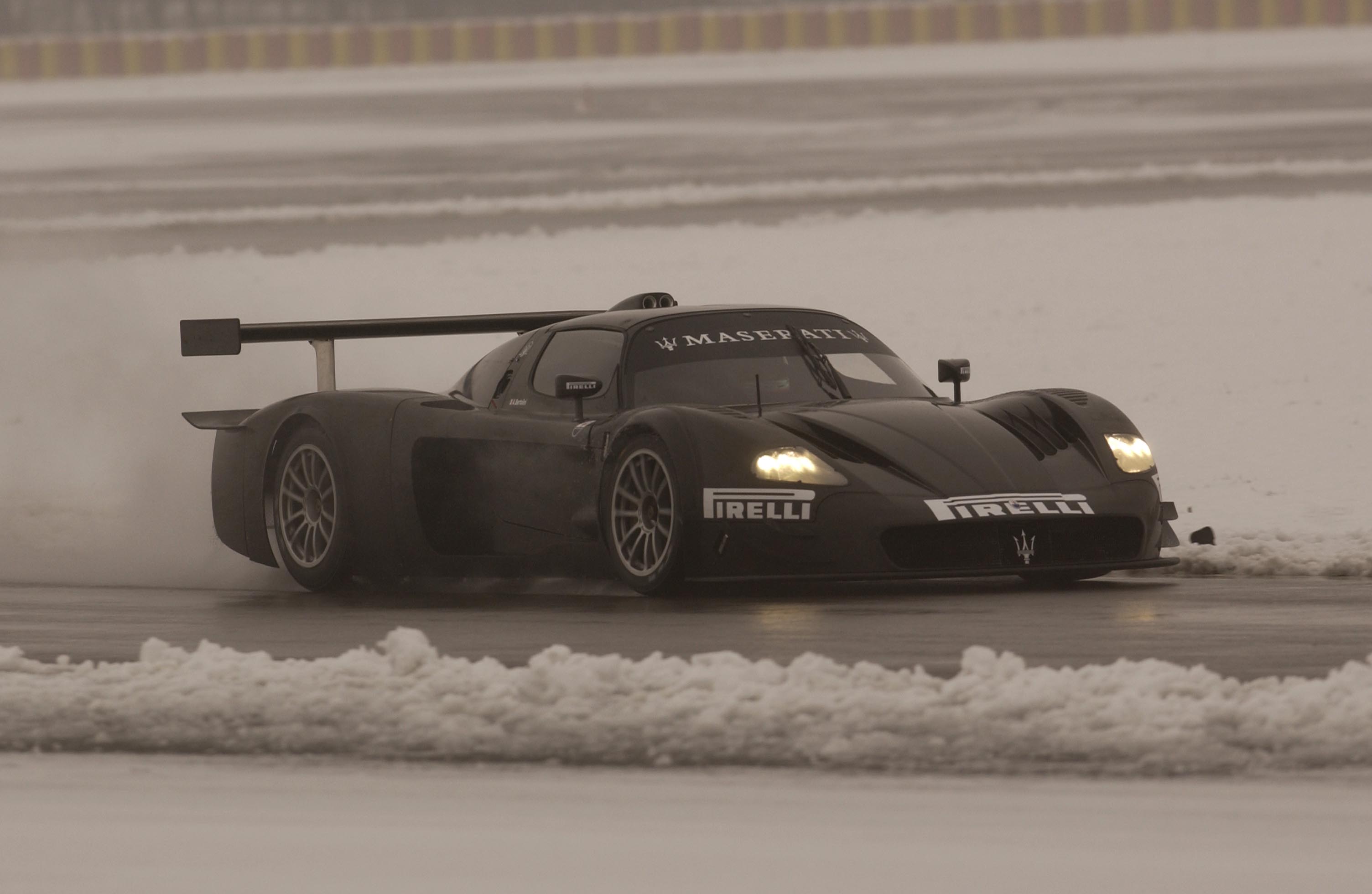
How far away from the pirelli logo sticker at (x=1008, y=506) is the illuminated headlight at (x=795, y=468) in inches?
13.8

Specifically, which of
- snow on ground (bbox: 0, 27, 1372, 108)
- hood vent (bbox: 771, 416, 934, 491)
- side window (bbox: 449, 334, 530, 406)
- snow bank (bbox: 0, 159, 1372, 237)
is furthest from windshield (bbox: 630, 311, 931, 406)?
snow on ground (bbox: 0, 27, 1372, 108)

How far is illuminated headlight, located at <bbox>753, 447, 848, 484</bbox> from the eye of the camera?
913 cm

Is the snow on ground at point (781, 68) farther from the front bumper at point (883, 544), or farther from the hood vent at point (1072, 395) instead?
the front bumper at point (883, 544)

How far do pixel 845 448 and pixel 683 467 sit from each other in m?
0.58

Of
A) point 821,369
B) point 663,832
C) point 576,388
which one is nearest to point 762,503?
point 576,388

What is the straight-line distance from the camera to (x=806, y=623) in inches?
339

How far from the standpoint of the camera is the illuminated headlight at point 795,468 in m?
9.13

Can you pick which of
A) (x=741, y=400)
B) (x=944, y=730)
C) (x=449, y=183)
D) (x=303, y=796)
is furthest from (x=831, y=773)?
(x=449, y=183)

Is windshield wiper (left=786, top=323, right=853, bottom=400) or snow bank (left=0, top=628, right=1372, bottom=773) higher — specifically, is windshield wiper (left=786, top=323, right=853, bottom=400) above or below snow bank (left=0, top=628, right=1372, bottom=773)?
above

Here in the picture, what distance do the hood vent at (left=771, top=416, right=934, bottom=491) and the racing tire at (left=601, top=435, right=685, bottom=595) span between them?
0.45 metres

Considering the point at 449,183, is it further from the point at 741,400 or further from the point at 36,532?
the point at 741,400

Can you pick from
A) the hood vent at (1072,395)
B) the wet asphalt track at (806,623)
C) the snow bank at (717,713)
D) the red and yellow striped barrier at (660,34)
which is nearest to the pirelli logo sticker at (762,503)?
the wet asphalt track at (806,623)

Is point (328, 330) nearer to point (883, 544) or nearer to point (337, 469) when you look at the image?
point (337, 469)

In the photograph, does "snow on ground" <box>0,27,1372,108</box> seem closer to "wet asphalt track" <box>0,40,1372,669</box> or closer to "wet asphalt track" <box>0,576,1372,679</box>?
"wet asphalt track" <box>0,40,1372,669</box>
